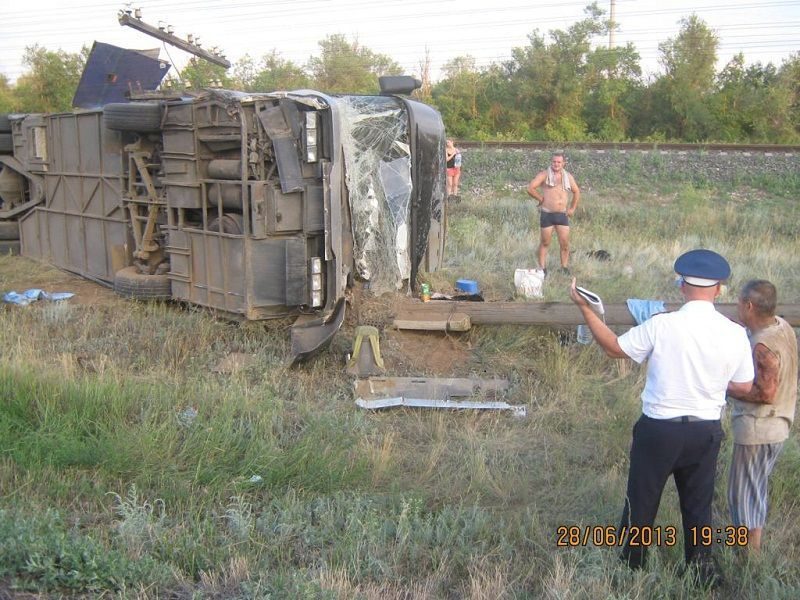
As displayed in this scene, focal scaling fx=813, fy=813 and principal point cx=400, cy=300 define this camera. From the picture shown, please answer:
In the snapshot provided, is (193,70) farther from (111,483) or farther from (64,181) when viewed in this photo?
(111,483)

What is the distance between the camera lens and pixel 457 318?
24.5 ft

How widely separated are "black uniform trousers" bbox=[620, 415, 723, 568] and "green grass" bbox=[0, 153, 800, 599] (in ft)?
0.68

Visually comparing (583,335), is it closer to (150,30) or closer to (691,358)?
(691,358)

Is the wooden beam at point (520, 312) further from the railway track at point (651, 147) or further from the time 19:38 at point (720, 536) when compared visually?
the railway track at point (651, 147)

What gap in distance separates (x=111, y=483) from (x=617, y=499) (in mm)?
2847

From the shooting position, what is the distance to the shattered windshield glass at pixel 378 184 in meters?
7.64

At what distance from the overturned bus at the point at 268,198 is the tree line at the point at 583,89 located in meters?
16.5

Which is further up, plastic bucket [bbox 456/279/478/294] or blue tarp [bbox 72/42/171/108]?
blue tarp [bbox 72/42/171/108]

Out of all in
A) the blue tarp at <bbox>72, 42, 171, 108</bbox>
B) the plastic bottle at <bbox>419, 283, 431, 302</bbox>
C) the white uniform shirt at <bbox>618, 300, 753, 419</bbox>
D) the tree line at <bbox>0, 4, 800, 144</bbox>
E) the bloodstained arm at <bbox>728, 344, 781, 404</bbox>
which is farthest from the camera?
the tree line at <bbox>0, 4, 800, 144</bbox>

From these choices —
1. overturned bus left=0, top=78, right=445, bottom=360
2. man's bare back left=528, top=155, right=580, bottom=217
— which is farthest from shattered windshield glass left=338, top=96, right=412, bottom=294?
man's bare back left=528, top=155, right=580, bottom=217

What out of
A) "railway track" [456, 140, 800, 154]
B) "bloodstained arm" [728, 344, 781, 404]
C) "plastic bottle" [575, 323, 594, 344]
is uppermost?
"railway track" [456, 140, 800, 154]

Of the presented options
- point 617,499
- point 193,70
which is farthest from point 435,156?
point 193,70

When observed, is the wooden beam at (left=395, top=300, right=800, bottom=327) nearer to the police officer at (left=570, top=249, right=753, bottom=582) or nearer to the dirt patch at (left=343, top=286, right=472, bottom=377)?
the dirt patch at (left=343, top=286, right=472, bottom=377)

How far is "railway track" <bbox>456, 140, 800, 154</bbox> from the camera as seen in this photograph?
2056cm
